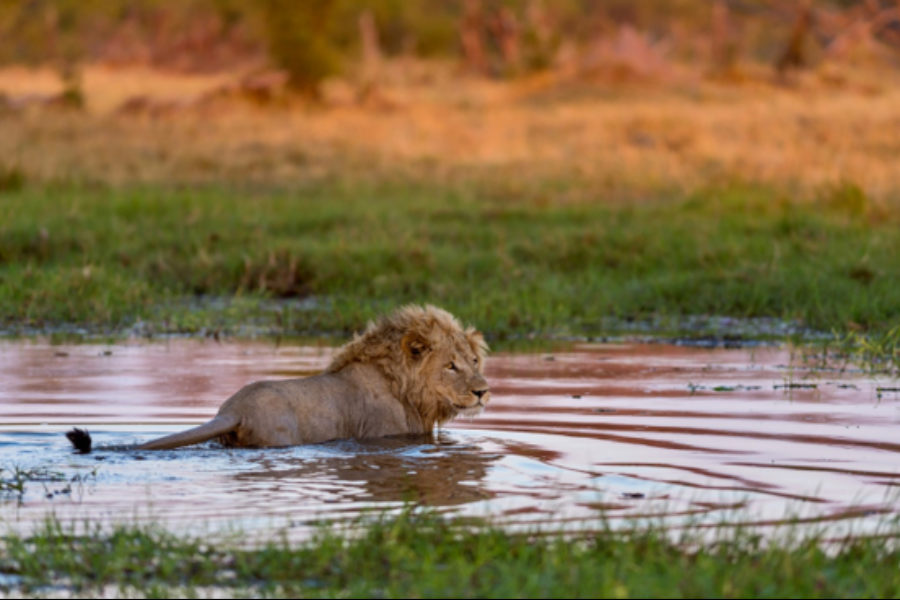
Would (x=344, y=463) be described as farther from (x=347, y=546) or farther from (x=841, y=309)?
(x=841, y=309)

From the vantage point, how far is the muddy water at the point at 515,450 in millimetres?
5523

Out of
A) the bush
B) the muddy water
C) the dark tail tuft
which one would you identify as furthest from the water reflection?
the bush

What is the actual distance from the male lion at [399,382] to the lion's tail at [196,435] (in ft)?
1.59

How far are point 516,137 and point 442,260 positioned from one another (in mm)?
9185

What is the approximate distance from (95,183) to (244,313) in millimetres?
6220

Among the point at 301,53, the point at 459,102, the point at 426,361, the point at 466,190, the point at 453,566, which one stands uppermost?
the point at 301,53

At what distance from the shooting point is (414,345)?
24.3 ft

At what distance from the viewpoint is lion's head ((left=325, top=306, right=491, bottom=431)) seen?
7.39m

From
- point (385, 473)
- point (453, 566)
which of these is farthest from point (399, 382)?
point (453, 566)

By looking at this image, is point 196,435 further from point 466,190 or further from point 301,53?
point 301,53

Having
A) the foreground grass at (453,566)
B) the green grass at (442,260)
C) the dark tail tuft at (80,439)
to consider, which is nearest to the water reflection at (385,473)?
the dark tail tuft at (80,439)

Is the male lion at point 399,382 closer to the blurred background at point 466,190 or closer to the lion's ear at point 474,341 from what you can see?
the lion's ear at point 474,341

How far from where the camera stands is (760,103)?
2553 centimetres

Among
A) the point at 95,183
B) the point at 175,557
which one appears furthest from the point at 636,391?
the point at 95,183
